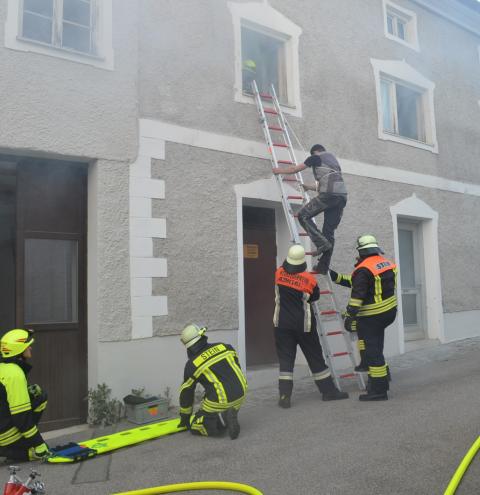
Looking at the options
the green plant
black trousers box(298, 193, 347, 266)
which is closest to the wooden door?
the green plant

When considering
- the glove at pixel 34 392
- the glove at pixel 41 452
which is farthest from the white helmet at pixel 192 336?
the glove at pixel 41 452

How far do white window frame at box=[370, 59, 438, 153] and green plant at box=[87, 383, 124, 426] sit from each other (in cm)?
582

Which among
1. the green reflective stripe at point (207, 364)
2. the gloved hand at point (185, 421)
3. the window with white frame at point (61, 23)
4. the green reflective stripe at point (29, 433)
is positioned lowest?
the gloved hand at point (185, 421)

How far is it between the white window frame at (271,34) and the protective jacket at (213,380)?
3611 mm

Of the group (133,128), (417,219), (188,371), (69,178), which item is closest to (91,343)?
(188,371)

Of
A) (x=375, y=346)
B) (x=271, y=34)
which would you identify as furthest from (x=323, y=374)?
(x=271, y=34)

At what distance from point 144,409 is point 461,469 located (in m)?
3.06

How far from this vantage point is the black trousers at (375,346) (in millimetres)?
5438

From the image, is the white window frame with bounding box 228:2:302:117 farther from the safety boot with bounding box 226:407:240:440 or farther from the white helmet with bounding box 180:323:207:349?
the safety boot with bounding box 226:407:240:440

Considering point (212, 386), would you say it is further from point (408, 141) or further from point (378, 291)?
point (408, 141)

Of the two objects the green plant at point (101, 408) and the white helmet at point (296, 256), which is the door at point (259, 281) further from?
the green plant at point (101, 408)

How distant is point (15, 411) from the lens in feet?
13.5

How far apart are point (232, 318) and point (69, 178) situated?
2.45 metres

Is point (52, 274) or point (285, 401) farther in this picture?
point (52, 274)
